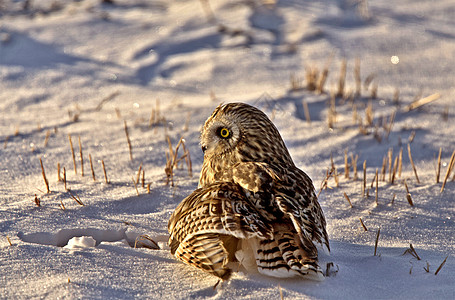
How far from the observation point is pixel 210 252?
9.29 ft

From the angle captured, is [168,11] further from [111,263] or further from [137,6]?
[111,263]

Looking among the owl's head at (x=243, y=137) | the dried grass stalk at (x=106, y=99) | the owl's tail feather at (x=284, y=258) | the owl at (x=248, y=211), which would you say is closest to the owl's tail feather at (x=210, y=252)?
the owl at (x=248, y=211)

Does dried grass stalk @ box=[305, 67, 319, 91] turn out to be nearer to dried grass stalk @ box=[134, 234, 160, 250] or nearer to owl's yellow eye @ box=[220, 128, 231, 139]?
owl's yellow eye @ box=[220, 128, 231, 139]

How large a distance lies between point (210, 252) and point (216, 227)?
19 centimetres

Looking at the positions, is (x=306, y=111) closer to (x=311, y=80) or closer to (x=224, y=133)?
(x=311, y=80)

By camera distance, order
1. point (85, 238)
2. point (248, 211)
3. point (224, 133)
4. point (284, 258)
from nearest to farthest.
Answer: point (284, 258), point (248, 211), point (85, 238), point (224, 133)

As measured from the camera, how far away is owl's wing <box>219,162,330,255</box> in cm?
285

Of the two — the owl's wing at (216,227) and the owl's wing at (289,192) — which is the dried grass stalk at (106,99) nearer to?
the owl's wing at (289,192)

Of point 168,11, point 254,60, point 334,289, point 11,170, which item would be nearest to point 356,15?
point 254,60

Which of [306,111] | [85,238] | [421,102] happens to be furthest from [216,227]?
[421,102]

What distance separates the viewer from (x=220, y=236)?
9.32ft

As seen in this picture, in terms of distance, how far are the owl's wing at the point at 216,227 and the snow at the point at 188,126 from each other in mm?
108

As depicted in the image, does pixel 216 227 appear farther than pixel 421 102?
No

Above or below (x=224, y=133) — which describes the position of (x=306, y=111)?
below
